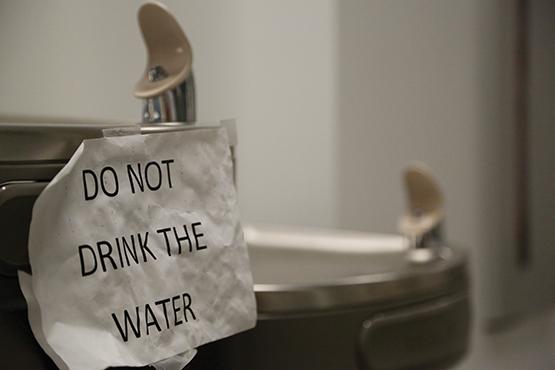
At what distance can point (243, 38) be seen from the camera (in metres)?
1.21

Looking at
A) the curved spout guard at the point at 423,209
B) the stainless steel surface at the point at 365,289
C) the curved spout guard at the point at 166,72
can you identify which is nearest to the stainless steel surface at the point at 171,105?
the curved spout guard at the point at 166,72

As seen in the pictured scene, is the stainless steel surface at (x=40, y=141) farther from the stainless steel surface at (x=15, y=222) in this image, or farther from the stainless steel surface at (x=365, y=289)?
the stainless steel surface at (x=365, y=289)

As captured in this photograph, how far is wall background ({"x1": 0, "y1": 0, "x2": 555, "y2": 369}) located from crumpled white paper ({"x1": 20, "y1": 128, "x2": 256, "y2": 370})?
0.38m

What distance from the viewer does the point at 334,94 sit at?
4.23 ft

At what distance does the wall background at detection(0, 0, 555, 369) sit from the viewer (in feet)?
2.90

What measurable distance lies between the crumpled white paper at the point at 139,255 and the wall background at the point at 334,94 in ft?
1.24

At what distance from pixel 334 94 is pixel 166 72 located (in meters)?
0.91

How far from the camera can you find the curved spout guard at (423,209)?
2.02ft

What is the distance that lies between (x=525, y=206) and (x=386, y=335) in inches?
84.0

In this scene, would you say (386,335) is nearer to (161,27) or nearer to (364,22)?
(161,27)

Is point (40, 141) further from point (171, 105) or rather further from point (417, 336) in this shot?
point (417, 336)

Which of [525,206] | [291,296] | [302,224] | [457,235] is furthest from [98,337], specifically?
[525,206]

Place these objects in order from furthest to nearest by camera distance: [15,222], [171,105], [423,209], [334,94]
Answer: [334,94] < [423,209] < [171,105] < [15,222]

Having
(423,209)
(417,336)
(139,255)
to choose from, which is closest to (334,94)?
(423,209)
